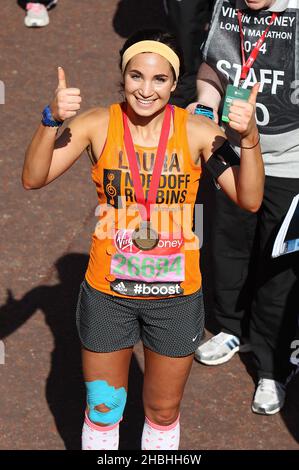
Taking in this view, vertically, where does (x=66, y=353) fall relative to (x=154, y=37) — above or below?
below

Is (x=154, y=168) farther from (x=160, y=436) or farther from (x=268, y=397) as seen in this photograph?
(x=268, y=397)

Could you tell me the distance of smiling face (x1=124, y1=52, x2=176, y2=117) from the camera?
3992mm

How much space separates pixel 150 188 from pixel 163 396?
957 mm

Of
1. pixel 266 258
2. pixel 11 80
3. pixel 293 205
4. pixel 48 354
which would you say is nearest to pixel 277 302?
pixel 266 258

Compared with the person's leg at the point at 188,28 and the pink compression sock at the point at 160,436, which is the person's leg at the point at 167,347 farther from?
the person's leg at the point at 188,28

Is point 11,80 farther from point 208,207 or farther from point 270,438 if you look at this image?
point 270,438

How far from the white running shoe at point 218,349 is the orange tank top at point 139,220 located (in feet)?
4.75

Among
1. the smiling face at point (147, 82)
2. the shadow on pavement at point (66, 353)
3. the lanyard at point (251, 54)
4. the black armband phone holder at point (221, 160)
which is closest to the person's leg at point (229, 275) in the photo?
the shadow on pavement at point (66, 353)

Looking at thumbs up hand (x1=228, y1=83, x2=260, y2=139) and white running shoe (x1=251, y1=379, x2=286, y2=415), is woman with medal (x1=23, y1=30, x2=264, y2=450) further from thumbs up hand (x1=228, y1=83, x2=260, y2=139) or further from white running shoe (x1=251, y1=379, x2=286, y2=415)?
white running shoe (x1=251, y1=379, x2=286, y2=415)

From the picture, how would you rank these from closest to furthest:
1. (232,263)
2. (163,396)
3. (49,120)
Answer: (49,120), (163,396), (232,263)

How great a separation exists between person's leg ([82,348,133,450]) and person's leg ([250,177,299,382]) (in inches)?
45.5

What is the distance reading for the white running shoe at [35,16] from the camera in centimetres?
849

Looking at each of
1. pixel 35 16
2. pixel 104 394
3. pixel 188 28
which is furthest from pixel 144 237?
pixel 35 16

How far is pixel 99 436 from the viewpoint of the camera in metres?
4.58
